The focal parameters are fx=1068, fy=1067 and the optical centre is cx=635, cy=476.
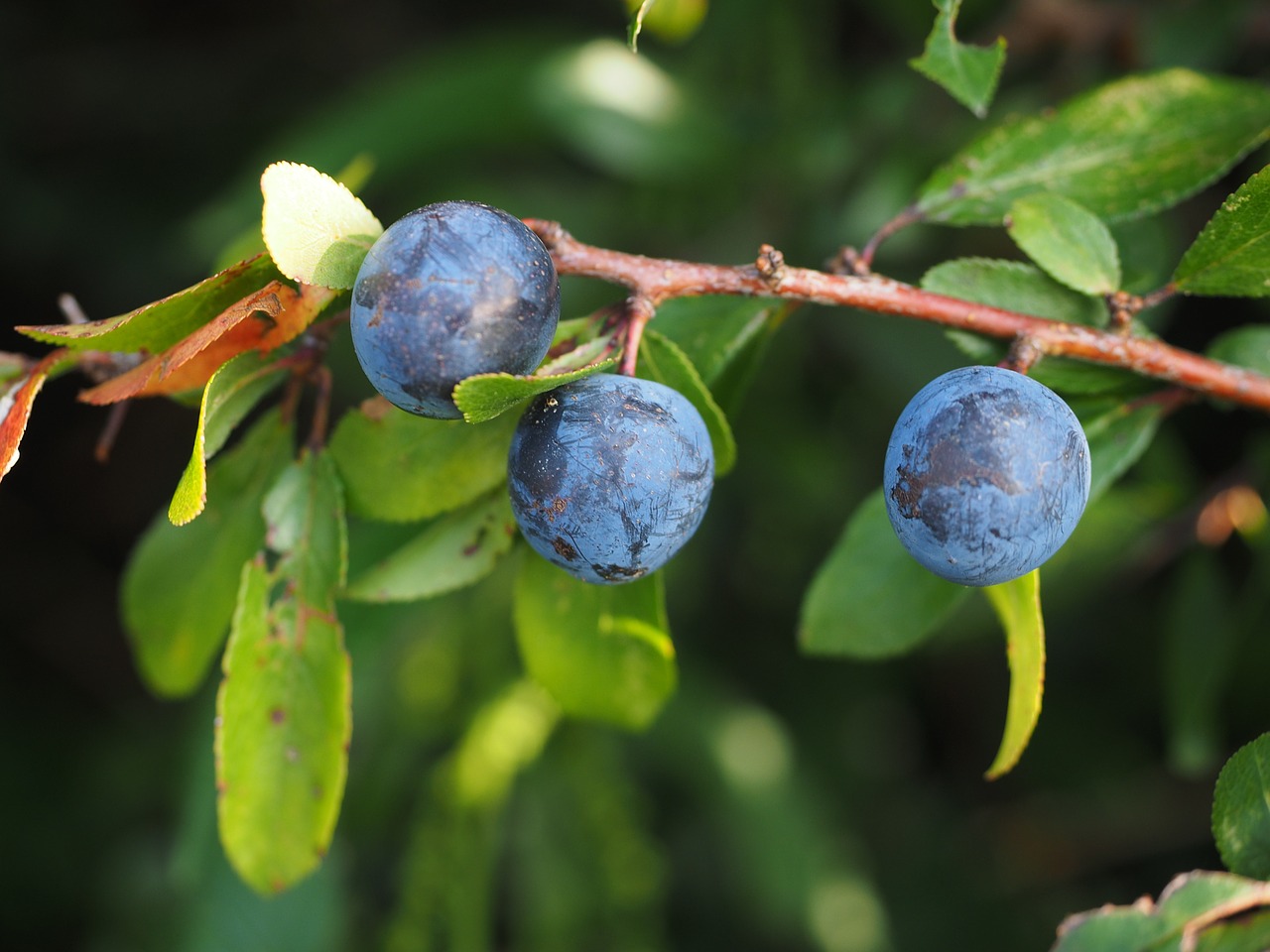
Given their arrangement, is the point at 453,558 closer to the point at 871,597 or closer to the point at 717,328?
the point at 717,328

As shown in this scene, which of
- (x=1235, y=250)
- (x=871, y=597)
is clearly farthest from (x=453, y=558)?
(x=1235, y=250)

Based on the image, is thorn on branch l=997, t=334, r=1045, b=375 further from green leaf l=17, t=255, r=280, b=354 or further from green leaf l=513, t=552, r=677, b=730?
green leaf l=17, t=255, r=280, b=354

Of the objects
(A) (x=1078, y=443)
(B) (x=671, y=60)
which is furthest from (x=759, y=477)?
(A) (x=1078, y=443)

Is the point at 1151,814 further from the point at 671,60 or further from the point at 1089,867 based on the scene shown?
the point at 671,60

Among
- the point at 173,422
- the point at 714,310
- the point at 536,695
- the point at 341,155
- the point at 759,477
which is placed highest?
the point at 714,310

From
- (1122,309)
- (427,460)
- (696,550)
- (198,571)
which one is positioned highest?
(1122,309)

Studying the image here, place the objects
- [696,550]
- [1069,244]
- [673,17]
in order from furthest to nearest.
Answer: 1. [696,550]
2. [673,17]
3. [1069,244]
